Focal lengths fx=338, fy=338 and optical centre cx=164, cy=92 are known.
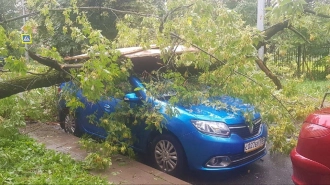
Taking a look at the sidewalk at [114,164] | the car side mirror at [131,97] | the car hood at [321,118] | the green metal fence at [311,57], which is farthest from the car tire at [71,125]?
the green metal fence at [311,57]

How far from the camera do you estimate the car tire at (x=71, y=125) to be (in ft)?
21.2

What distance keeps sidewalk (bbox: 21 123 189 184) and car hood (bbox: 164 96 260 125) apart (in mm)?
884

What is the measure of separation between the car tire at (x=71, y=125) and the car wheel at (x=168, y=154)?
2.17m

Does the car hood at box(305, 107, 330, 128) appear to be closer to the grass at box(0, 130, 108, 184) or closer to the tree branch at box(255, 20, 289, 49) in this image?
the grass at box(0, 130, 108, 184)

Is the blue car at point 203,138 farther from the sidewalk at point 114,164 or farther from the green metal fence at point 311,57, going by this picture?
the green metal fence at point 311,57

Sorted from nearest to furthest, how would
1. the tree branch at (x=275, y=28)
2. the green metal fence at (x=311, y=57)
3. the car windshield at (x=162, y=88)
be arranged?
the car windshield at (x=162, y=88) < the tree branch at (x=275, y=28) < the green metal fence at (x=311, y=57)

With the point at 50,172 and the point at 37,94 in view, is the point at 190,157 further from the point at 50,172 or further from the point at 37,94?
the point at 37,94

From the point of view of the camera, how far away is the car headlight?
4.30 m

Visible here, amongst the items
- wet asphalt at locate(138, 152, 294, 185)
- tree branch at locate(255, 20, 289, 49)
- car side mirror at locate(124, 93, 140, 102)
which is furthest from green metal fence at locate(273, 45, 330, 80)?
car side mirror at locate(124, 93, 140, 102)

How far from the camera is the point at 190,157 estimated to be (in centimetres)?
439

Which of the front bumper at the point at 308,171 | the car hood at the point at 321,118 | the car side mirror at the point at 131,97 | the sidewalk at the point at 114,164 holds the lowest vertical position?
the sidewalk at the point at 114,164

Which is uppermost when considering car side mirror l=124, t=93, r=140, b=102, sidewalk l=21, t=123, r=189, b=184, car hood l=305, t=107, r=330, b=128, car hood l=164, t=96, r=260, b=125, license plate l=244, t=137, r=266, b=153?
car hood l=305, t=107, r=330, b=128

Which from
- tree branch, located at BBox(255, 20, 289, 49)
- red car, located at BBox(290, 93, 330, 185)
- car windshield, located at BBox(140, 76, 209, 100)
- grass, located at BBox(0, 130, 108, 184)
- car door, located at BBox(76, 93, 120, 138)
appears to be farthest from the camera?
tree branch, located at BBox(255, 20, 289, 49)

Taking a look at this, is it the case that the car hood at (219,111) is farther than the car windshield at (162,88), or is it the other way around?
the car windshield at (162,88)
